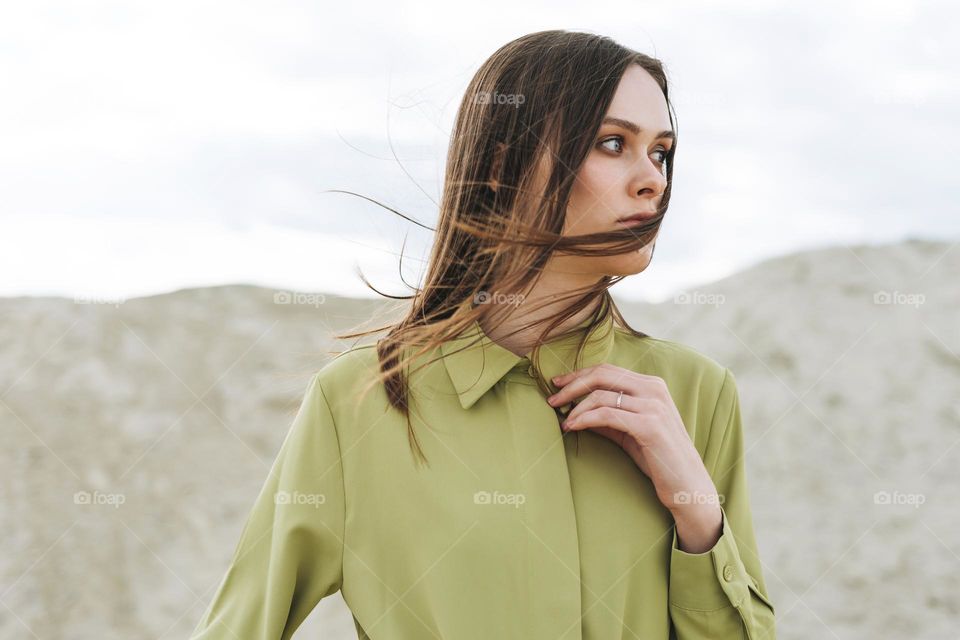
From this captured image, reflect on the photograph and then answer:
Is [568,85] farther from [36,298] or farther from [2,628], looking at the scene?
[36,298]

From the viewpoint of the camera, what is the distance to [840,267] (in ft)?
41.1

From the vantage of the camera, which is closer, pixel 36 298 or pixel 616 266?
pixel 616 266

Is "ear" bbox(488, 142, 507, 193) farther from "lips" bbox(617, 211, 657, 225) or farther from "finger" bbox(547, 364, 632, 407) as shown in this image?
"finger" bbox(547, 364, 632, 407)

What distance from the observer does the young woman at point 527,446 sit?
1.47 metres

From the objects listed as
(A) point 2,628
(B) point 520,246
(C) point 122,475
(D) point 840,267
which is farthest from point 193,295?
(B) point 520,246

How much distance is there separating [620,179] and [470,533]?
0.62 metres

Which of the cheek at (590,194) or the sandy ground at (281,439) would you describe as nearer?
the cheek at (590,194)

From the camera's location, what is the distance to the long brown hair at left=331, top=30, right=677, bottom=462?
154 cm

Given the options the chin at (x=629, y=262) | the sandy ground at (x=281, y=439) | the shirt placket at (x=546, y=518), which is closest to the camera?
the shirt placket at (x=546, y=518)

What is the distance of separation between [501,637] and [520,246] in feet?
2.07

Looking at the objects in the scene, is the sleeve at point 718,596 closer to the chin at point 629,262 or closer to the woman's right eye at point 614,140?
the chin at point 629,262

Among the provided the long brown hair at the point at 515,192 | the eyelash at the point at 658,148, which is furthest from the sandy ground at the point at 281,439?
the eyelash at the point at 658,148

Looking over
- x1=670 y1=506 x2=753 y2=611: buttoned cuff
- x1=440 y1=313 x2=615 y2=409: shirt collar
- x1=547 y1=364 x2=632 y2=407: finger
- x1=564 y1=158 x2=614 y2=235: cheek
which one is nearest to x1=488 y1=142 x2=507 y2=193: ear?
x1=564 y1=158 x2=614 y2=235: cheek

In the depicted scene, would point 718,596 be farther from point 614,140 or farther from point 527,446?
point 614,140
